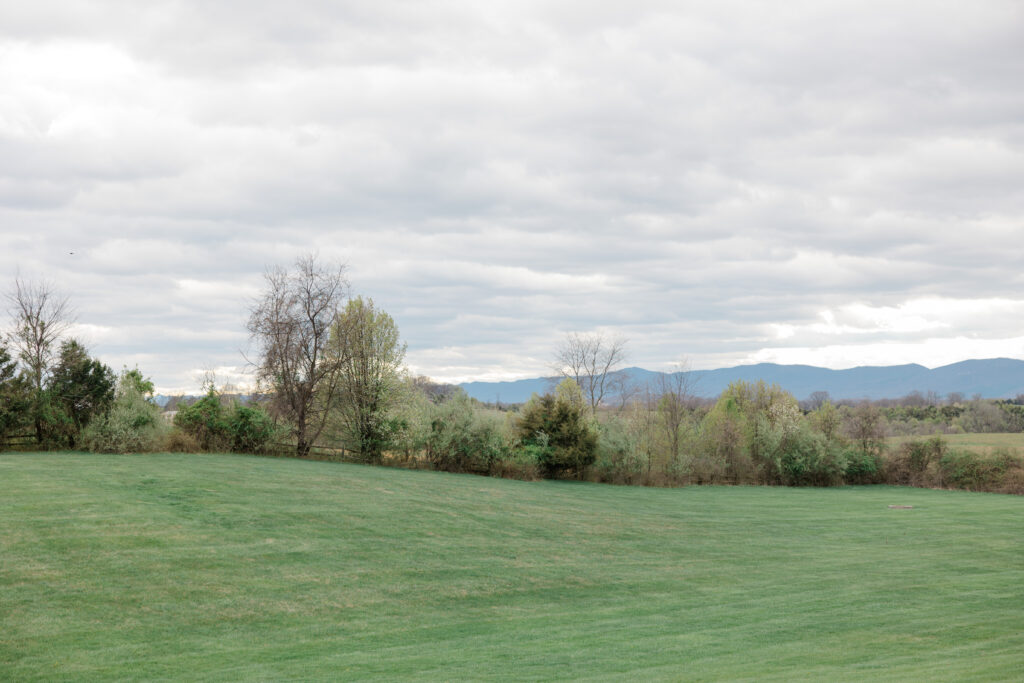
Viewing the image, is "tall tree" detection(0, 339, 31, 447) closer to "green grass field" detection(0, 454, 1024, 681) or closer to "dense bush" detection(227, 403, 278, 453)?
"green grass field" detection(0, 454, 1024, 681)

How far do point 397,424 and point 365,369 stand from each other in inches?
140

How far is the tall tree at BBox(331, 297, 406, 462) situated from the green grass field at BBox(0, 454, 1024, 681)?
33.2 ft

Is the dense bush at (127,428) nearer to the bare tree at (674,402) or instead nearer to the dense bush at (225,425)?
the dense bush at (225,425)

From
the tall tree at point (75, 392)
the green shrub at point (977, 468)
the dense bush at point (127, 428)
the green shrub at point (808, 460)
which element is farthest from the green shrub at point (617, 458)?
the tall tree at point (75, 392)

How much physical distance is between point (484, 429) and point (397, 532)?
15941 millimetres

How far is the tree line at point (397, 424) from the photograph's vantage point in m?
25.6

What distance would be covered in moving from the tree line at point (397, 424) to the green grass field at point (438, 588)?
4.09m

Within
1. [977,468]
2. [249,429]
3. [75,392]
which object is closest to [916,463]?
[977,468]

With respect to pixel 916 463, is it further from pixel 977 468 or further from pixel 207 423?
pixel 207 423

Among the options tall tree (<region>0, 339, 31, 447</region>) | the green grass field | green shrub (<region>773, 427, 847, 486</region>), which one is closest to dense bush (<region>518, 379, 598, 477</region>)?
the green grass field

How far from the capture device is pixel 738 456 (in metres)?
41.2

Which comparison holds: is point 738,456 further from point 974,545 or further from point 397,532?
point 397,532

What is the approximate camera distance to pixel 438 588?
13.2 metres

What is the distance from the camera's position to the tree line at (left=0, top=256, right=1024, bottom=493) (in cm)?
2561
